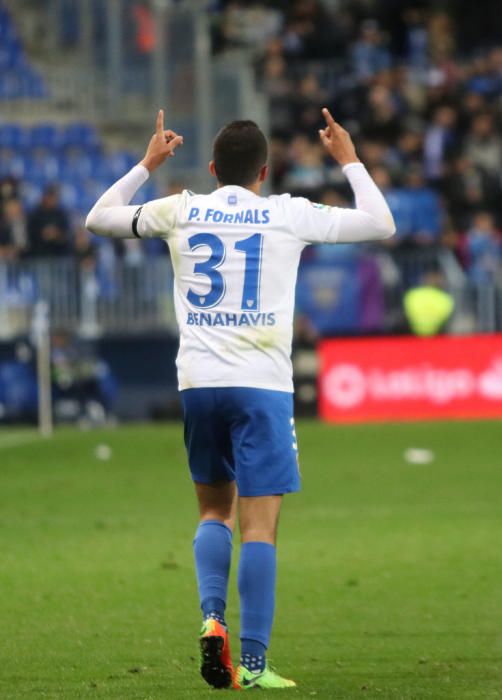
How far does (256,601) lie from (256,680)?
270 mm

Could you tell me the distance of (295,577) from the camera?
32.7 feet

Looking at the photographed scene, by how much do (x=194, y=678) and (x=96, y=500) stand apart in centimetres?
821

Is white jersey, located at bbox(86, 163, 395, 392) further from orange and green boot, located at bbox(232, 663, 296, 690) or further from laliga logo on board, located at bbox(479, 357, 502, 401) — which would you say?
laliga logo on board, located at bbox(479, 357, 502, 401)

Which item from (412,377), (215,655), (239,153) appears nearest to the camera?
(215,655)

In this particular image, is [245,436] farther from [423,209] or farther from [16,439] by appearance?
[423,209]

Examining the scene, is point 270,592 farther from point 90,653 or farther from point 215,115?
point 215,115

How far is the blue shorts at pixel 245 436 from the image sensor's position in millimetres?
6199

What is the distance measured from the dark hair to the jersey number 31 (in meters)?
0.22

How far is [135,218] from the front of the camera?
6.44 metres

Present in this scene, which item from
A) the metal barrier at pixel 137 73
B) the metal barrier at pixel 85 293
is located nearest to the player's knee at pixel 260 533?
the metal barrier at pixel 85 293

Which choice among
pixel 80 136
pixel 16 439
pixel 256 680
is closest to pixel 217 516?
pixel 256 680

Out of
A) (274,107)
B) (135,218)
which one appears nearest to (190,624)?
(135,218)

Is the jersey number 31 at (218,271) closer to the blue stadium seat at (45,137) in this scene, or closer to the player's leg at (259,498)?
the player's leg at (259,498)

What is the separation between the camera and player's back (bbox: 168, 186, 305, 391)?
6.30 metres
